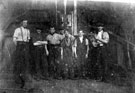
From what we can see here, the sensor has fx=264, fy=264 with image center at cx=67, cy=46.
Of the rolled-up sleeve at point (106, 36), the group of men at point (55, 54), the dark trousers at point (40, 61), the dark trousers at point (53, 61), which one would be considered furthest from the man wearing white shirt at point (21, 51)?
the rolled-up sleeve at point (106, 36)

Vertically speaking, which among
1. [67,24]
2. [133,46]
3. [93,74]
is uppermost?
[67,24]

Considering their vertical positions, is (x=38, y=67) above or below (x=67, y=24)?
below

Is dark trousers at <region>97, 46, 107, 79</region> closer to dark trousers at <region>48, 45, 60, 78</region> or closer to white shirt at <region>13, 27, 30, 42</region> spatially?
dark trousers at <region>48, 45, 60, 78</region>

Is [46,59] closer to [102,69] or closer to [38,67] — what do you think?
[38,67]

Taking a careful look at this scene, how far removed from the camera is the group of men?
7.22 meters

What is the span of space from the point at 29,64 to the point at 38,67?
0.85 feet

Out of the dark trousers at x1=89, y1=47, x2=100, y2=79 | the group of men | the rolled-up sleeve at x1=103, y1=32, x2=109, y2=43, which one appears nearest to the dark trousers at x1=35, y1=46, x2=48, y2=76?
the group of men

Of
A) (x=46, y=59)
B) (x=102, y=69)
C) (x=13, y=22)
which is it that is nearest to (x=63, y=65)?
(x=46, y=59)

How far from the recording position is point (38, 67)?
23.8ft

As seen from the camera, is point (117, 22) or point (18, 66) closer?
point (18, 66)

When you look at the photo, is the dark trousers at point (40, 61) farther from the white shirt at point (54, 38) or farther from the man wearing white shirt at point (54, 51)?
the white shirt at point (54, 38)

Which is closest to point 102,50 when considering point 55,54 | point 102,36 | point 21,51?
point 102,36

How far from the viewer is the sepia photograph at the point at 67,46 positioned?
7.18 meters

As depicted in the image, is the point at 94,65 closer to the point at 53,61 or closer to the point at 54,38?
the point at 53,61
